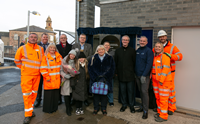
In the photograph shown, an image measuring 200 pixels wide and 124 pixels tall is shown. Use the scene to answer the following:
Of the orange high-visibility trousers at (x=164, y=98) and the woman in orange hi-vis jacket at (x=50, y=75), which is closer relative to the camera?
the orange high-visibility trousers at (x=164, y=98)

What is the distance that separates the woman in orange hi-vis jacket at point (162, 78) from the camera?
324 cm

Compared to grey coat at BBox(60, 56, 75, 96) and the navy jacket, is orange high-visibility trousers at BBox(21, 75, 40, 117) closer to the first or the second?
grey coat at BBox(60, 56, 75, 96)

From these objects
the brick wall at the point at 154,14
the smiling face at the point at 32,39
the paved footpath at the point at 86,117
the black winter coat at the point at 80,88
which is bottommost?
the paved footpath at the point at 86,117

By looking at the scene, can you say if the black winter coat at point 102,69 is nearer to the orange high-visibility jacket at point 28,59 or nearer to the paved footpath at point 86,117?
the paved footpath at point 86,117

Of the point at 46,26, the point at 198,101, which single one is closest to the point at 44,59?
the point at 198,101

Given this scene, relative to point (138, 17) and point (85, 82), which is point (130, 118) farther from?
point (138, 17)

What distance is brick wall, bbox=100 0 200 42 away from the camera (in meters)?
3.95

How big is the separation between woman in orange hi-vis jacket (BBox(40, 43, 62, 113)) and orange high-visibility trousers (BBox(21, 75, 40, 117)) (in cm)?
26

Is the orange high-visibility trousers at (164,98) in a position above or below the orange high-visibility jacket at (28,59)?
below

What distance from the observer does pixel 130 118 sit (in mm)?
3463

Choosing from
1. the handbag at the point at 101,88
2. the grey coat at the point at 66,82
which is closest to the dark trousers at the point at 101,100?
the handbag at the point at 101,88

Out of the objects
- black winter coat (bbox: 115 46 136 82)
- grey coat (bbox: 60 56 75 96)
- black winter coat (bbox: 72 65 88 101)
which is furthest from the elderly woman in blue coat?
grey coat (bbox: 60 56 75 96)

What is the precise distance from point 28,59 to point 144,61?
2.87 metres

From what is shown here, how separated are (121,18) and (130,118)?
3.38 meters
